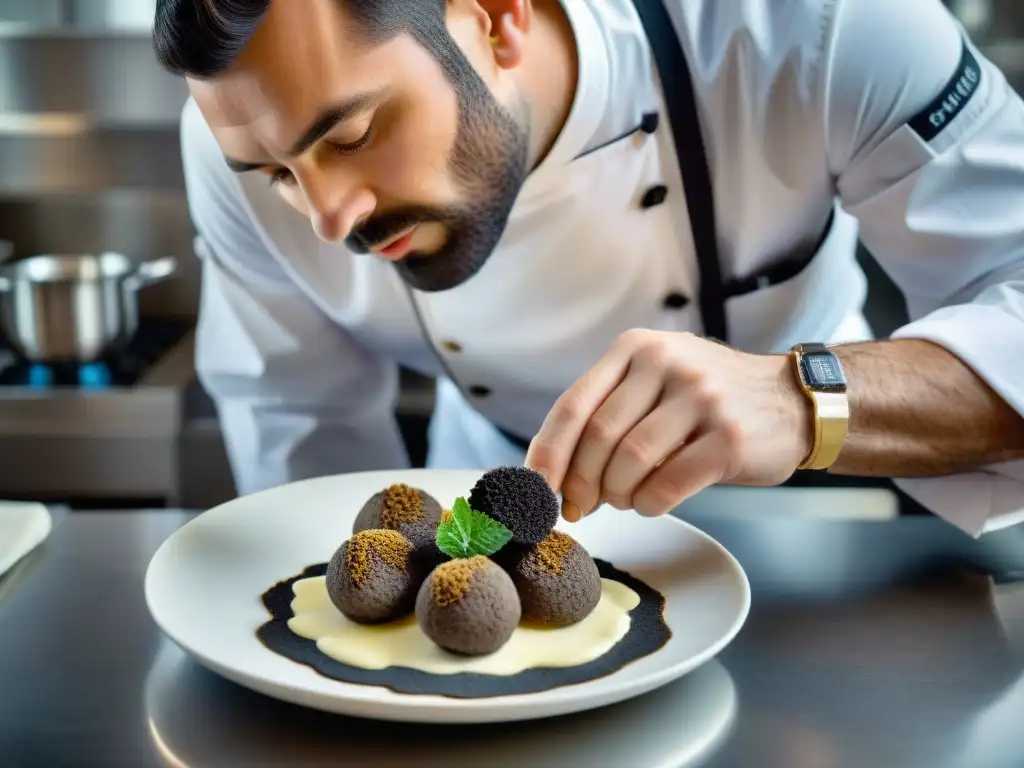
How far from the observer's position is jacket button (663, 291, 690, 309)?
1524 millimetres

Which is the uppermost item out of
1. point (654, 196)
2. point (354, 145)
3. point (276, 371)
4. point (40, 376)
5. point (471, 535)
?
point (354, 145)

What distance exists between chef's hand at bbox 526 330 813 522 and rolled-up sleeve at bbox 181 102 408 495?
0.76 m

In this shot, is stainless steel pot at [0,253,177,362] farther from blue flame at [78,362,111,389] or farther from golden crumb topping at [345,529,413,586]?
golden crumb topping at [345,529,413,586]

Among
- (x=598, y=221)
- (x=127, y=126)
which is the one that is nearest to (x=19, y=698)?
(x=598, y=221)

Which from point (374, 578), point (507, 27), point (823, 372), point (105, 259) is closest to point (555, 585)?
point (374, 578)

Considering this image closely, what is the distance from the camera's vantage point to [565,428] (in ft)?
3.32

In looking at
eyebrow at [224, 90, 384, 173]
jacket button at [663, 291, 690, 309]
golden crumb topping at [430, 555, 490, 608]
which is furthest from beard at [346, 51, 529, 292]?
golden crumb topping at [430, 555, 490, 608]

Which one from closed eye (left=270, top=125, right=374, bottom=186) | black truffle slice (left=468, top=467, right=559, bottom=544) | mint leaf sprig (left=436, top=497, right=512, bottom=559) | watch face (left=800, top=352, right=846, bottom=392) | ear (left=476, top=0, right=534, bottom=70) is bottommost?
mint leaf sprig (left=436, top=497, right=512, bottom=559)

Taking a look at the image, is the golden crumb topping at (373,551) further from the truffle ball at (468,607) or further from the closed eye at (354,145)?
the closed eye at (354,145)

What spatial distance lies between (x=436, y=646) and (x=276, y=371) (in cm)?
96

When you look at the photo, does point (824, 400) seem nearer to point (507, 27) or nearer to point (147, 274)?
point (507, 27)

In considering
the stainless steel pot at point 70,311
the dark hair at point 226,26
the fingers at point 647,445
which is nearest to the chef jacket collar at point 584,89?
the dark hair at point 226,26

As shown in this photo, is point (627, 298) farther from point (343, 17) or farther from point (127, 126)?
point (127, 126)

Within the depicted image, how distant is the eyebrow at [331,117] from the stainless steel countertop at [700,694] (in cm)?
45
